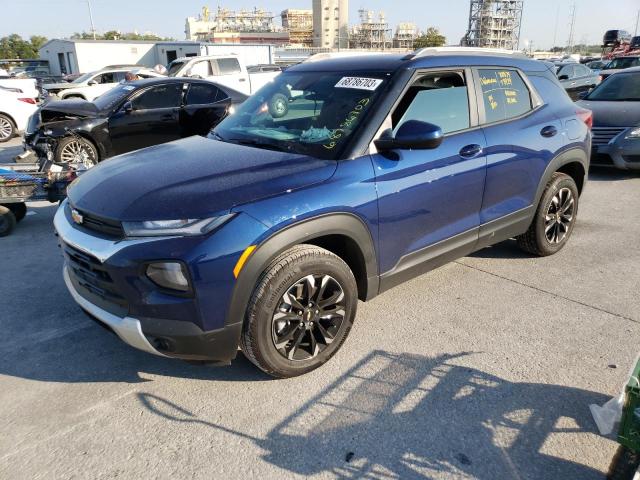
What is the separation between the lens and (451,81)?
3.66 meters

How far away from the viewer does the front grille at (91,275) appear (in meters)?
2.61

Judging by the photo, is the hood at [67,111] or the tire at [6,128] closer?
the hood at [67,111]

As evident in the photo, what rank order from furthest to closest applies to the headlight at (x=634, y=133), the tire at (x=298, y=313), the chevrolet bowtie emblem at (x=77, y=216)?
the headlight at (x=634, y=133)
the chevrolet bowtie emblem at (x=77, y=216)
the tire at (x=298, y=313)

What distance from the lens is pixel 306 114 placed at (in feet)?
11.5

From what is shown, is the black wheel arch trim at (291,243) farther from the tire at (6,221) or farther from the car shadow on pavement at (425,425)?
the tire at (6,221)

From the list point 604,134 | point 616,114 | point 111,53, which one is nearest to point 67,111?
point 604,134

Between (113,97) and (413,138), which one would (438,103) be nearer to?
(413,138)

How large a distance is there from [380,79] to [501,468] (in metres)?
2.41

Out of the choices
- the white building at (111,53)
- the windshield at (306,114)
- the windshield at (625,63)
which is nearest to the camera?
the windshield at (306,114)

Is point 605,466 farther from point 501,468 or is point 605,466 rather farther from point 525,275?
point 525,275

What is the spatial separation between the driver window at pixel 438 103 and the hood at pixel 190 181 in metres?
0.72

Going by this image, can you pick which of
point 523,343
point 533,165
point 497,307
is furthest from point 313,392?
point 533,165

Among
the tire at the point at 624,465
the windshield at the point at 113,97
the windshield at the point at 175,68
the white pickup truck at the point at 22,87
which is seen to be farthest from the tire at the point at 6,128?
the tire at the point at 624,465

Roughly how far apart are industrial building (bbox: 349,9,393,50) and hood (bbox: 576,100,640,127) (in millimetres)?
132752
